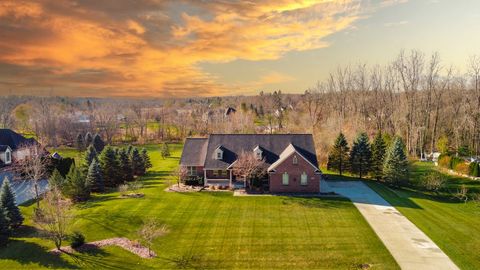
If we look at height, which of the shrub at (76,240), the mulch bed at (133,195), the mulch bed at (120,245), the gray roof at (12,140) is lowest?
the mulch bed at (120,245)

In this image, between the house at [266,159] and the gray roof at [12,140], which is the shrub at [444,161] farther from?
the gray roof at [12,140]

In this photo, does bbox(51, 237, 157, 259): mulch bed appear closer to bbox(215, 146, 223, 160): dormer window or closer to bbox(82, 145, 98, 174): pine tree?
bbox(215, 146, 223, 160): dormer window

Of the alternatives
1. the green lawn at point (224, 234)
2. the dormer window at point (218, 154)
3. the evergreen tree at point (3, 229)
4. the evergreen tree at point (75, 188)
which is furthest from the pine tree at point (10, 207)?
the dormer window at point (218, 154)

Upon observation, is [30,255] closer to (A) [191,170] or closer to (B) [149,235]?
(B) [149,235]

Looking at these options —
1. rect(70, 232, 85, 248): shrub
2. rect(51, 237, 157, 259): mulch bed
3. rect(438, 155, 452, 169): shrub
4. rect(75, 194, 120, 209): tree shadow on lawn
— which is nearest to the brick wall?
rect(51, 237, 157, 259): mulch bed

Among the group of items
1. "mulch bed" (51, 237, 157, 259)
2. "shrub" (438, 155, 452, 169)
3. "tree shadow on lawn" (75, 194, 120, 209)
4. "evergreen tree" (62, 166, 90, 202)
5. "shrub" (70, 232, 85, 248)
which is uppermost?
"shrub" (438, 155, 452, 169)
